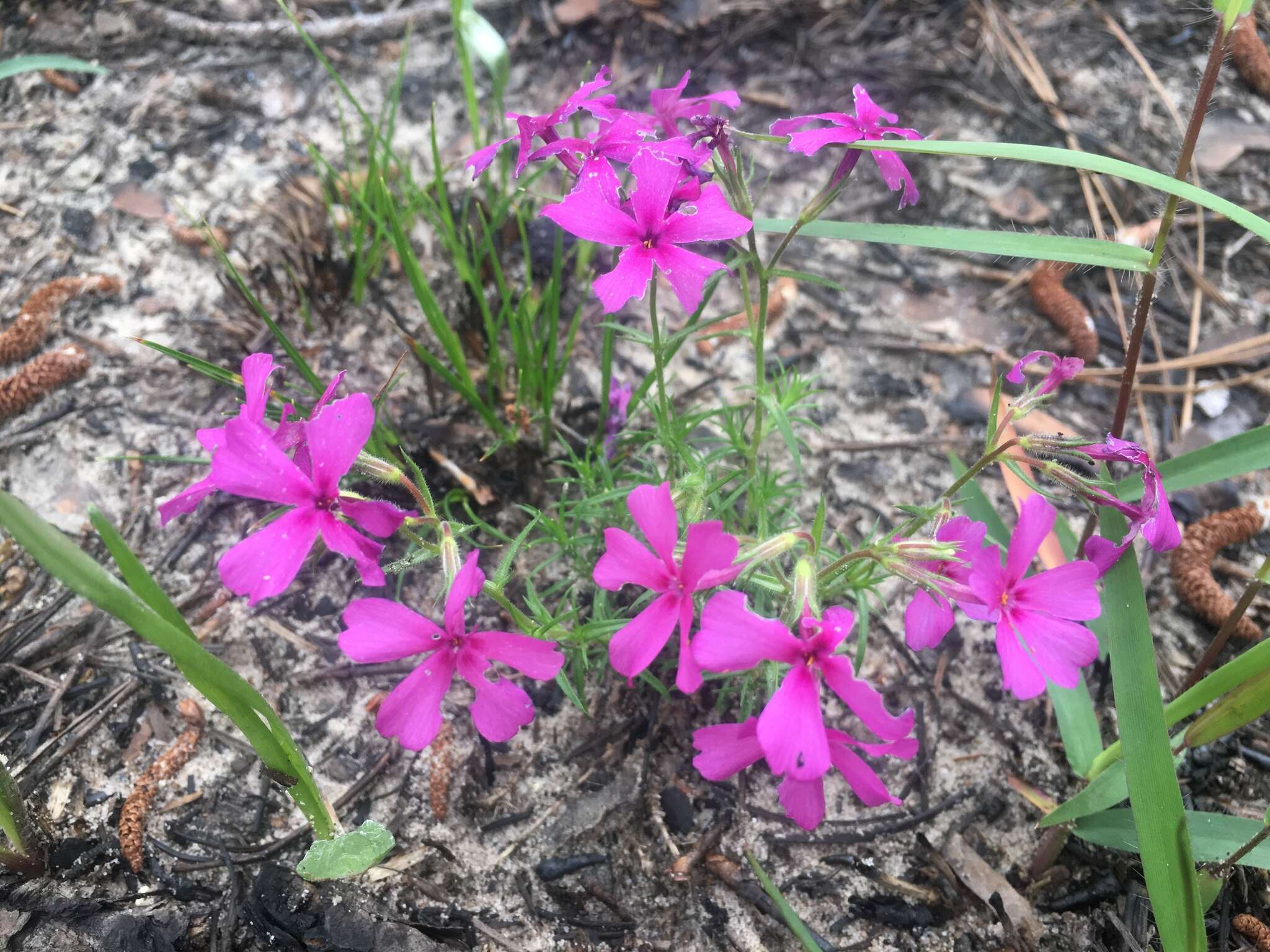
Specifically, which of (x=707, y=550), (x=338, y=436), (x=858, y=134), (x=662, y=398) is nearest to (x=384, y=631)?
(x=338, y=436)

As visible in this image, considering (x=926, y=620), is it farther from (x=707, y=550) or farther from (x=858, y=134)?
(x=858, y=134)

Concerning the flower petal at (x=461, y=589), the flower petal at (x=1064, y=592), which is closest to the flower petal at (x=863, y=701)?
the flower petal at (x=1064, y=592)

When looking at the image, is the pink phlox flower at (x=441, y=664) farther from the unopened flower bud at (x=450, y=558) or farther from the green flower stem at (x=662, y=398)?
the green flower stem at (x=662, y=398)

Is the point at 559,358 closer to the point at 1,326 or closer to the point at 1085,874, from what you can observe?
the point at 1,326

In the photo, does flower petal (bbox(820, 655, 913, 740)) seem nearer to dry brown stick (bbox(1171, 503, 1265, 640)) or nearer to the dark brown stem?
the dark brown stem

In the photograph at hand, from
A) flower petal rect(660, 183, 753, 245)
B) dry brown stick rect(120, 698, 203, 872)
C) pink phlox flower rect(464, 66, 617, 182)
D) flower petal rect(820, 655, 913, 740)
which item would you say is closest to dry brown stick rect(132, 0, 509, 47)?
pink phlox flower rect(464, 66, 617, 182)

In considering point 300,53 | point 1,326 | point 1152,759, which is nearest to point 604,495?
point 1152,759
